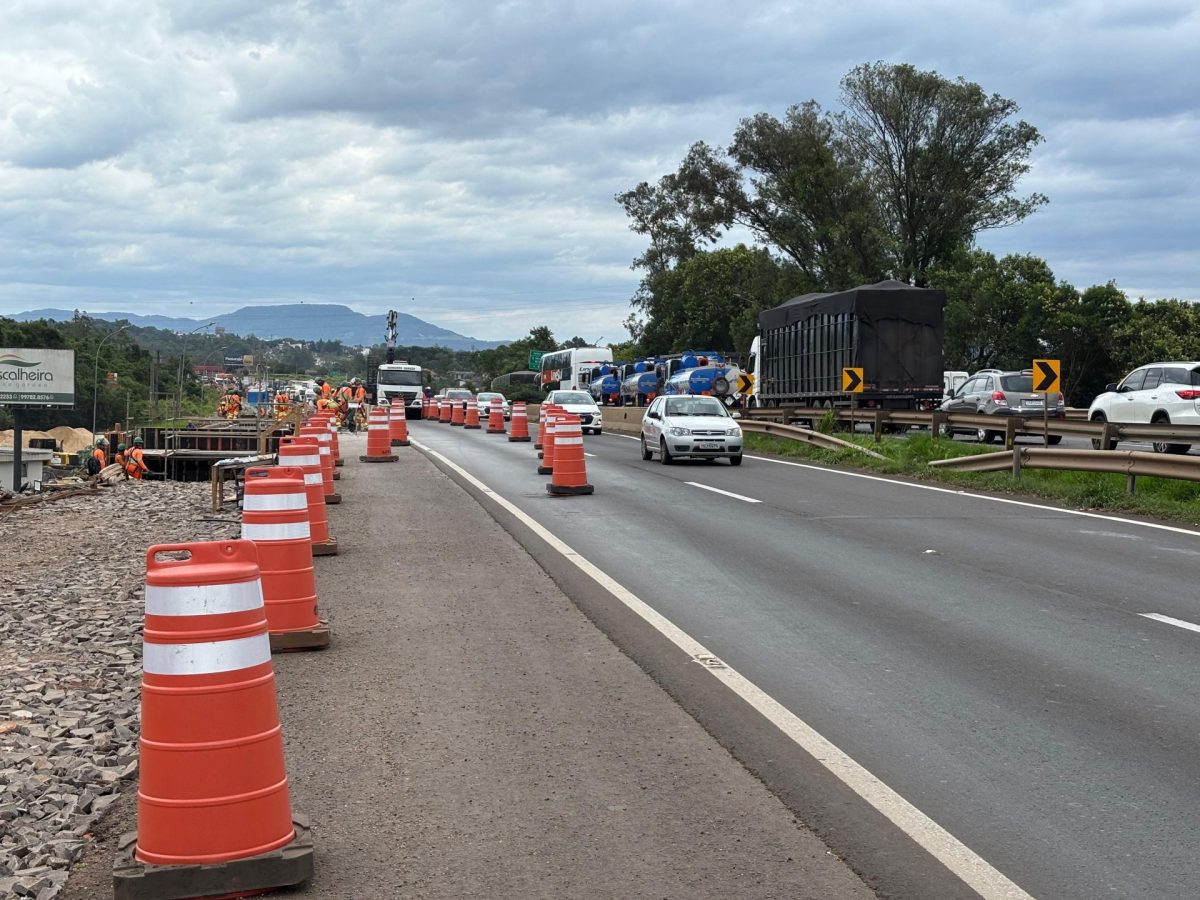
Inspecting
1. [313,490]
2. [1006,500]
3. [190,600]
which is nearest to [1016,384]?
[1006,500]

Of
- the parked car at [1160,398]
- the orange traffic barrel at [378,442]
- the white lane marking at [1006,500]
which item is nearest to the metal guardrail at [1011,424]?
the parked car at [1160,398]

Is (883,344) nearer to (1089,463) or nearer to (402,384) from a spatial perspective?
(1089,463)

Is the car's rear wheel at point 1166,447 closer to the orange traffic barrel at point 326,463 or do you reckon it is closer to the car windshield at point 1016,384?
the car windshield at point 1016,384

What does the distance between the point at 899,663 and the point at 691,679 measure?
140cm

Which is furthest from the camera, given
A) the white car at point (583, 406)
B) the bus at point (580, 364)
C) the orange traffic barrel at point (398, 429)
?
the bus at point (580, 364)

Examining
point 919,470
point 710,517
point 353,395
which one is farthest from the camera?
point 353,395

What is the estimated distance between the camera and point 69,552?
1834cm

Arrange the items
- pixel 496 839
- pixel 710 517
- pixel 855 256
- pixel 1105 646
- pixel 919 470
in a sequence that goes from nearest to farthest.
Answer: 1. pixel 496 839
2. pixel 1105 646
3. pixel 710 517
4. pixel 919 470
5. pixel 855 256

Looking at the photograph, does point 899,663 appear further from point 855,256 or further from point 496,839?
point 855,256

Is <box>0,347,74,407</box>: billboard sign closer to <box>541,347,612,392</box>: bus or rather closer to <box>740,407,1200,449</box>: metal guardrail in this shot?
<box>541,347,612,392</box>: bus

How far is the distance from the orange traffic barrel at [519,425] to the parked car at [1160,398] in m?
17.5

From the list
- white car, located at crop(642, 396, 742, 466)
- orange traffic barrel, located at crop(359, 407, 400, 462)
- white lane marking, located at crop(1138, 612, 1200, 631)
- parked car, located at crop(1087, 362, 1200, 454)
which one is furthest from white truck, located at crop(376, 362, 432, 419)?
white lane marking, located at crop(1138, 612, 1200, 631)

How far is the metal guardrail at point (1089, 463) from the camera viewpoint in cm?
1662

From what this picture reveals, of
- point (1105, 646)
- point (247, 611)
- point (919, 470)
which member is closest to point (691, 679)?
point (1105, 646)
